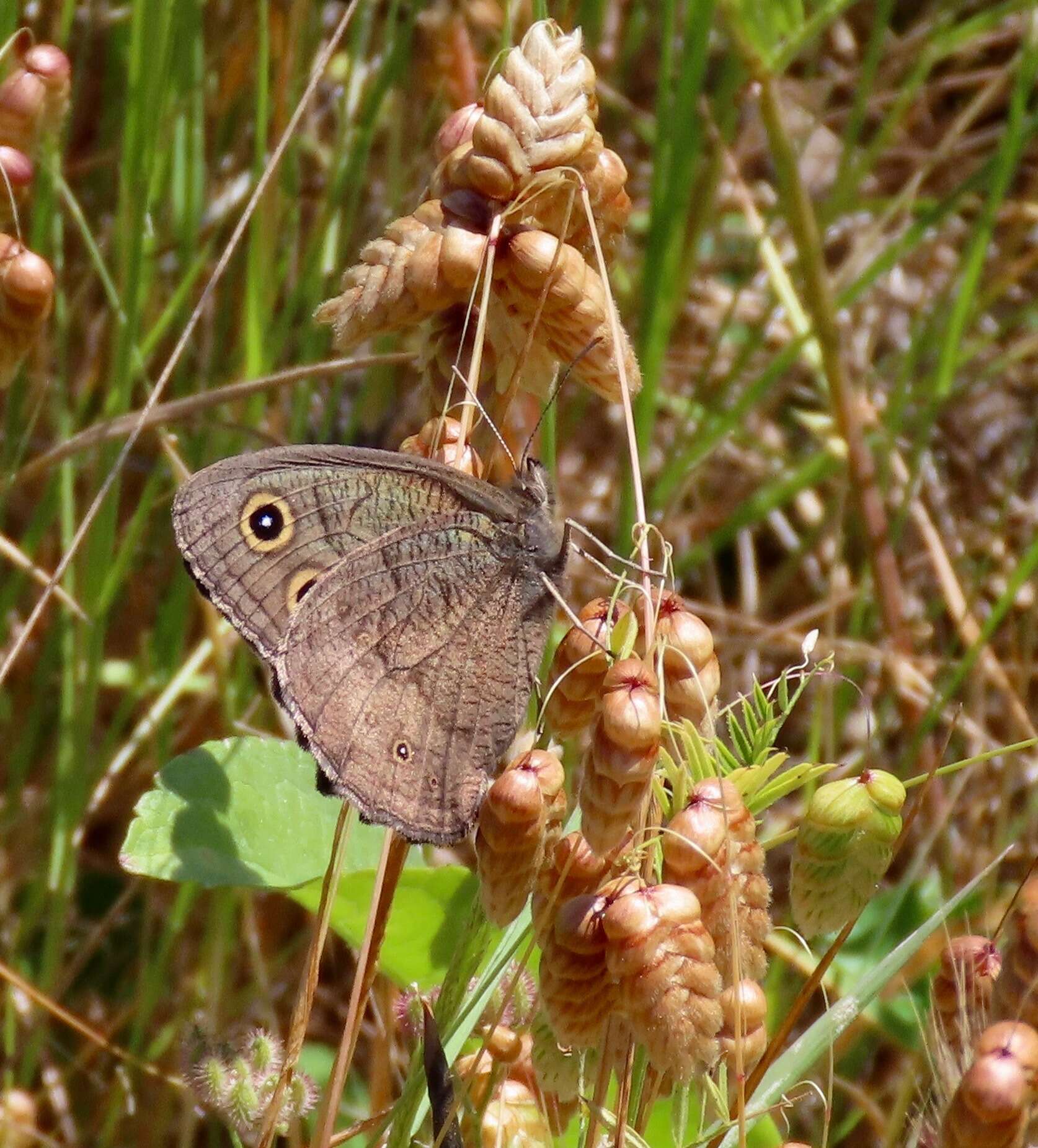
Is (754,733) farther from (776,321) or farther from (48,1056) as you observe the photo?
(776,321)

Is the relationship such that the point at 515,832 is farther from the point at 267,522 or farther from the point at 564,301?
the point at 267,522

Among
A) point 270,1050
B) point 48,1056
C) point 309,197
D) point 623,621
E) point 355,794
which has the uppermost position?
point 309,197

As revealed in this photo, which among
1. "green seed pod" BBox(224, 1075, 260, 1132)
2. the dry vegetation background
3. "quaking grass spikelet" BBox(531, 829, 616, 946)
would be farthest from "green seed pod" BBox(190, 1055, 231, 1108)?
"quaking grass spikelet" BBox(531, 829, 616, 946)

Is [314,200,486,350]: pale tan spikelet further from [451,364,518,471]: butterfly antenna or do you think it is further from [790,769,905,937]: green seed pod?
[790,769,905,937]: green seed pod

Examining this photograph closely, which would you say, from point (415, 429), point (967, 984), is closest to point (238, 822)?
point (967, 984)

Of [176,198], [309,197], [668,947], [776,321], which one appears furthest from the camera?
[776,321]

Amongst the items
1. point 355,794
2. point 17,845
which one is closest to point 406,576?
point 355,794
